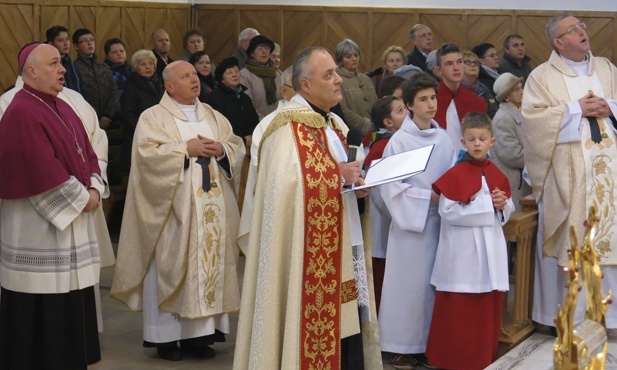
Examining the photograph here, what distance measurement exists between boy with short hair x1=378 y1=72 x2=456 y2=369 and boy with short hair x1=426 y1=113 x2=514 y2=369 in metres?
0.20

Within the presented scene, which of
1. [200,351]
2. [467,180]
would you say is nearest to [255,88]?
[200,351]

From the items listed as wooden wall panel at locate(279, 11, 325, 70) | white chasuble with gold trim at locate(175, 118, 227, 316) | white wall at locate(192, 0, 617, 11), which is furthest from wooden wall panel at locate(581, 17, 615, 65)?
white chasuble with gold trim at locate(175, 118, 227, 316)

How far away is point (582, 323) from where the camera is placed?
273 cm

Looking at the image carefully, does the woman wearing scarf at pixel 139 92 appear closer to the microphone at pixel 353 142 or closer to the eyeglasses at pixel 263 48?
the eyeglasses at pixel 263 48

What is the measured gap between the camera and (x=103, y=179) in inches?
256

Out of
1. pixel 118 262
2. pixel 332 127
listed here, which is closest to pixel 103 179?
pixel 118 262

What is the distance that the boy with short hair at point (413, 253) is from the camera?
6281mm

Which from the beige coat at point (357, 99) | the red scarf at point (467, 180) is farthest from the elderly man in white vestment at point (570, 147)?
the beige coat at point (357, 99)

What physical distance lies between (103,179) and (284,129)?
1.91m

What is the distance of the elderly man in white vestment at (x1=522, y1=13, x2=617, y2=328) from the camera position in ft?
21.4

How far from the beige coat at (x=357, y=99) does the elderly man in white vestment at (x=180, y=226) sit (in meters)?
3.08

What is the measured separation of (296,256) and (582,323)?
2.29 m

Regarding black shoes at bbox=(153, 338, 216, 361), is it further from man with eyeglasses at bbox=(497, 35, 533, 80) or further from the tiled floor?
man with eyeglasses at bbox=(497, 35, 533, 80)

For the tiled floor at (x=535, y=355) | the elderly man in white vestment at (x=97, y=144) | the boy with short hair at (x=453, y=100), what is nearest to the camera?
the tiled floor at (x=535, y=355)
